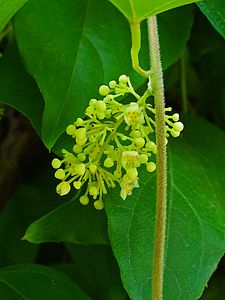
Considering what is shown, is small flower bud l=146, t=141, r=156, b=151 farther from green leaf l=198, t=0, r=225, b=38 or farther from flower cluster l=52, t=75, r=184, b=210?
green leaf l=198, t=0, r=225, b=38

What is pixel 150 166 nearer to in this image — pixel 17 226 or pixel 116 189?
pixel 116 189

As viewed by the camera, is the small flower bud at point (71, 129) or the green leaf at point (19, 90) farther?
the green leaf at point (19, 90)

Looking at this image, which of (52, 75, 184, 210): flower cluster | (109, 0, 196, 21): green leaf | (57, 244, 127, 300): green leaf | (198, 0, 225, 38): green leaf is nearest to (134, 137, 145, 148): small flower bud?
(52, 75, 184, 210): flower cluster

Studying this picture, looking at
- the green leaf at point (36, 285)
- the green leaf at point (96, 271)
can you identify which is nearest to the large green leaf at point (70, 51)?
the green leaf at point (36, 285)

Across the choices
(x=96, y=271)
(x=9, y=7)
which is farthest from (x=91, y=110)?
(x=96, y=271)

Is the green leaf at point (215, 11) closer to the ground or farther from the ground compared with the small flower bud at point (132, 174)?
farther from the ground

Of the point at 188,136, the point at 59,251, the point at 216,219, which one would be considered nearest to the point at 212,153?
the point at 188,136

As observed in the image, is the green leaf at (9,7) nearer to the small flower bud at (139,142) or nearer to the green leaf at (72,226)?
the small flower bud at (139,142)

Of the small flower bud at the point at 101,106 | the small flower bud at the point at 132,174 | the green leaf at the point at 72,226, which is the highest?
the small flower bud at the point at 101,106
